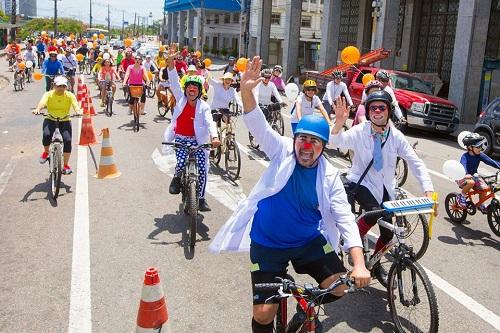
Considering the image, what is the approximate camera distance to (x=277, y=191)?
3574 millimetres

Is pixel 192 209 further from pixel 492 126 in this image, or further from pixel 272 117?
pixel 492 126

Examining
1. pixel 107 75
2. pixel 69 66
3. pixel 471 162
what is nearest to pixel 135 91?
pixel 107 75

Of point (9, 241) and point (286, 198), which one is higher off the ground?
point (286, 198)

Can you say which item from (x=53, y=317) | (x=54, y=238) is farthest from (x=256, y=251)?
(x=54, y=238)

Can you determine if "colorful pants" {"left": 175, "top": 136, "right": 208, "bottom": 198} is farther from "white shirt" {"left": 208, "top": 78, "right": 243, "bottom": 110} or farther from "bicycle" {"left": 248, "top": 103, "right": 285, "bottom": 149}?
"bicycle" {"left": 248, "top": 103, "right": 285, "bottom": 149}

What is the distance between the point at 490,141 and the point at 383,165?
1039 cm

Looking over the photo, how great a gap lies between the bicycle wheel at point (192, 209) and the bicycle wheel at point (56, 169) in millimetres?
2642

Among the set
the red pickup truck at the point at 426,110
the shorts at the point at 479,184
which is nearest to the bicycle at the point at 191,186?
the shorts at the point at 479,184

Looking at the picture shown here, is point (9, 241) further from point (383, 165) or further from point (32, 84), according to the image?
point (32, 84)

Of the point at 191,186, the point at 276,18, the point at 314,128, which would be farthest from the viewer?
the point at 276,18

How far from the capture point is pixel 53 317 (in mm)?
4715

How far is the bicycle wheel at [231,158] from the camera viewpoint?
397 inches

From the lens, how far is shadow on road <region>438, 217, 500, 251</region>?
7142mm

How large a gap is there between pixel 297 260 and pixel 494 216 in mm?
4826
